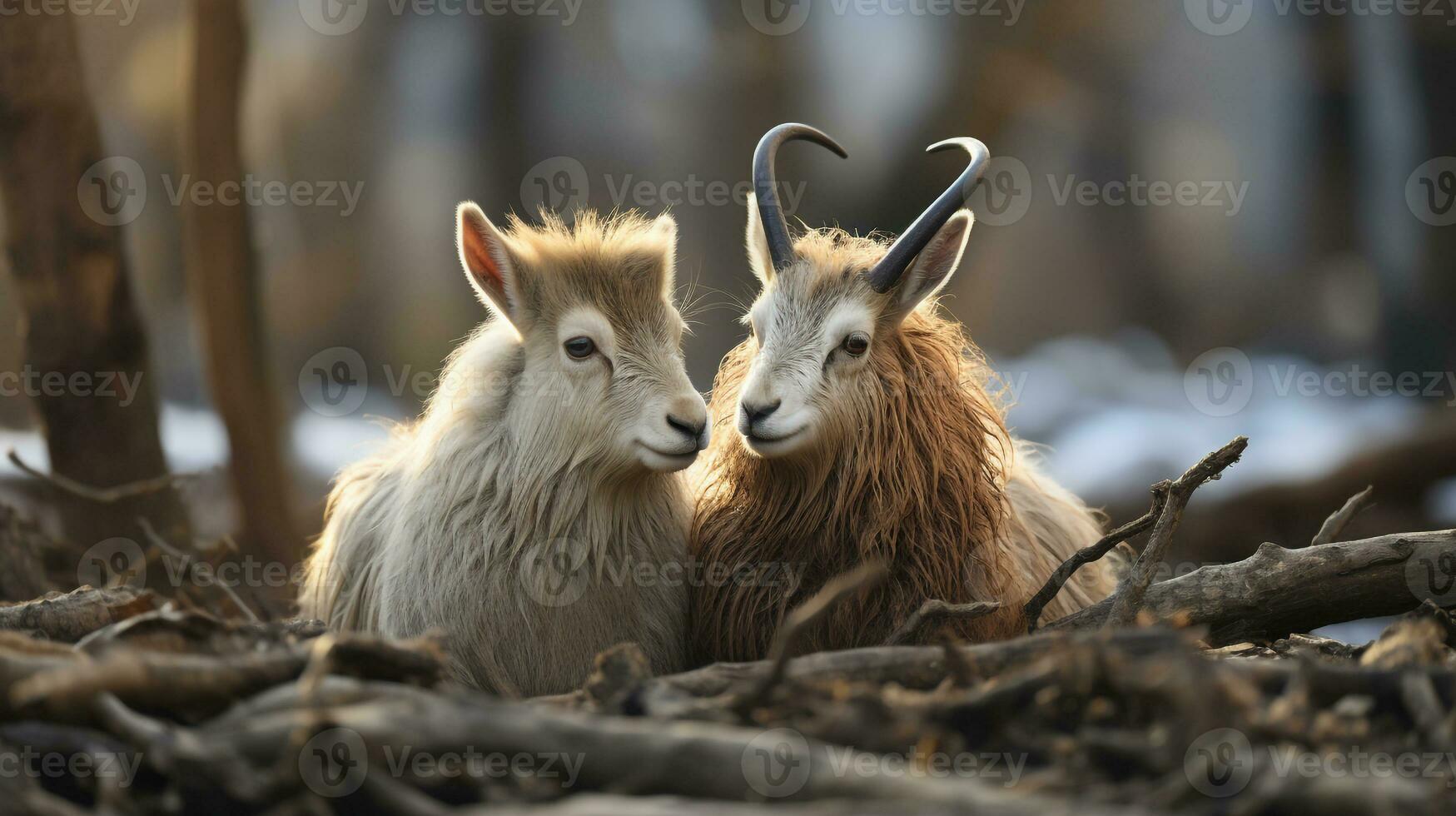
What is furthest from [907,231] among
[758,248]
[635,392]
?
[635,392]

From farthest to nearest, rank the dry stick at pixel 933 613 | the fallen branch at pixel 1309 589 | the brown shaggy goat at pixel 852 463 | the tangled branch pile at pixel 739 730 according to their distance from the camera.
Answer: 1. the brown shaggy goat at pixel 852 463
2. the fallen branch at pixel 1309 589
3. the dry stick at pixel 933 613
4. the tangled branch pile at pixel 739 730

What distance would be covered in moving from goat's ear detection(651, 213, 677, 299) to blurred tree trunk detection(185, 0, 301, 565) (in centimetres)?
463

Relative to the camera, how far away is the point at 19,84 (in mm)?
5672

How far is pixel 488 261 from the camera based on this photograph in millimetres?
4227

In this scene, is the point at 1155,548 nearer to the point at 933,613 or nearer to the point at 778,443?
the point at 933,613

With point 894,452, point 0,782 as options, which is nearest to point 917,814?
point 0,782

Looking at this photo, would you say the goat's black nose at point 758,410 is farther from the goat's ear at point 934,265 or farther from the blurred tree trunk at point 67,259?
the blurred tree trunk at point 67,259

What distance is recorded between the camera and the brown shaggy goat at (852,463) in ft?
13.5

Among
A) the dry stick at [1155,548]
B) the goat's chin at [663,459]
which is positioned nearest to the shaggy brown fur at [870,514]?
the goat's chin at [663,459]

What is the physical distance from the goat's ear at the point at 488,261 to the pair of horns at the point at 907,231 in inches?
36.7

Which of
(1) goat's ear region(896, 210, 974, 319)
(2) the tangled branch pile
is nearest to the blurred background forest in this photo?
(1) goat's ear region(896, 210, 974, 319)

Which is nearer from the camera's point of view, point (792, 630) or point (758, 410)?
point (792, 630)

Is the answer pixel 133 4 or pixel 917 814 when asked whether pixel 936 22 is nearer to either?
pixel 133 4

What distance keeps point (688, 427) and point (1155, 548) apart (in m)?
1.48
